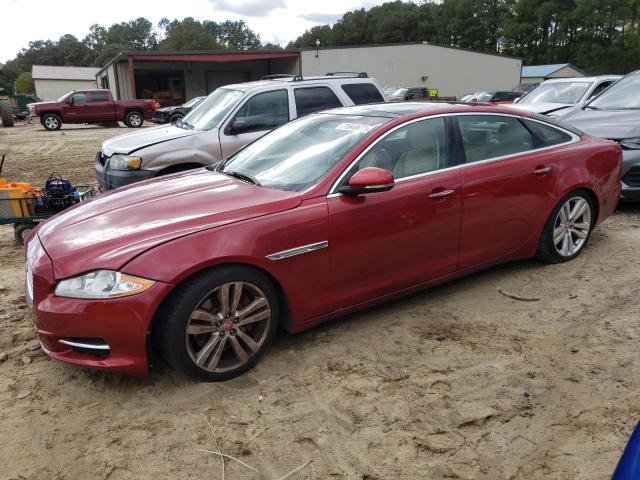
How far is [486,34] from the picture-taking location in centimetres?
9162

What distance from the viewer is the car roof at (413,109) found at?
4016 mm

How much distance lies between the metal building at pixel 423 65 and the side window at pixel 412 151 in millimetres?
34232

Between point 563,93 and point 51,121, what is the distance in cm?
2205

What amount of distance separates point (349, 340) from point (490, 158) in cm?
184

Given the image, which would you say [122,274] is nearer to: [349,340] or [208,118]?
[349,340]

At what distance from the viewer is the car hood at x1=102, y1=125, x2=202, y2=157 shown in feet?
21.5

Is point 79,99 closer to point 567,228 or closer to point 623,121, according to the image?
point 623,121

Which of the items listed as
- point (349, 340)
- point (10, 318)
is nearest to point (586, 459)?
point (349, 340)

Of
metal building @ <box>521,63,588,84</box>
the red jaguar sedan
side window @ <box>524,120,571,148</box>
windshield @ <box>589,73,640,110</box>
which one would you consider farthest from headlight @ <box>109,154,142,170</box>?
metal building @ <box>521,63,588,84</box>

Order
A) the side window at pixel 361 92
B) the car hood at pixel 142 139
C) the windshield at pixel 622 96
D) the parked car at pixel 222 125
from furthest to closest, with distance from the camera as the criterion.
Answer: the side window at pixel 361 92
the windshield at pixel 622 96
the car hood at pixel 142 139
the parked car at pixel 222 125

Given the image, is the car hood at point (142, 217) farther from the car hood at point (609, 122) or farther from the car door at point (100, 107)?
the car door at point (100, 107)

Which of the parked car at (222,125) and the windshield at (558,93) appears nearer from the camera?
the parked car at (222,125)

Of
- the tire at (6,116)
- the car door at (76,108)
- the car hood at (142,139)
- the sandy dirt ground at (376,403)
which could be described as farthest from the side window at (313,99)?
the tire at (6,116)

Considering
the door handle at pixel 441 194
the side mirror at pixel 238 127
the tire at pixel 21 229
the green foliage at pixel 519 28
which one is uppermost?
the green foliage at pixel 519 28
